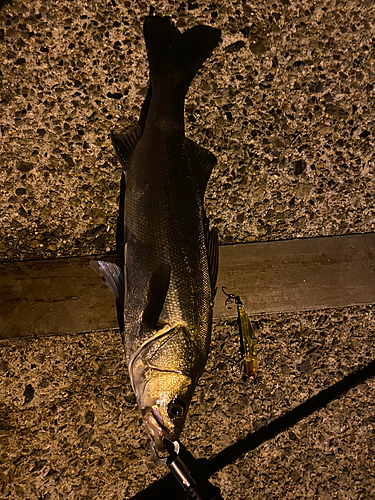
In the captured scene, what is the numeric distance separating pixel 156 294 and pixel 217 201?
1.01 metres

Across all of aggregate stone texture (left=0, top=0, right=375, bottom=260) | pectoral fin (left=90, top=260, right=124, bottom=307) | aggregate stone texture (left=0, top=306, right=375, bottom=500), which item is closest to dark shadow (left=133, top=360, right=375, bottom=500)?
aggregate stone texture (left=0, top=306, right=375, bottom=500)

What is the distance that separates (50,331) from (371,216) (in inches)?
108

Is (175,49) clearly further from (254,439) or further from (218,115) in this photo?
(254,439)

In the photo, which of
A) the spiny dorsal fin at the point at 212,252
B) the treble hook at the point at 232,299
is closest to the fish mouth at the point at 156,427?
the spiny dorsal fin at the point at 212,252

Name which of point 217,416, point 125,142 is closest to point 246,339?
point 217,416

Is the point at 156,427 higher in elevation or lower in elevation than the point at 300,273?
lower

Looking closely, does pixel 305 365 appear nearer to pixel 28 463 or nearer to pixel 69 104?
pixel 28 463

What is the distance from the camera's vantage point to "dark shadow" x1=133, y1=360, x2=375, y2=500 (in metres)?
2.37

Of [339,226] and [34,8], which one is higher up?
[34,8]

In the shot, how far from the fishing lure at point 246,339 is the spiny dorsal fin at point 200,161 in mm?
877

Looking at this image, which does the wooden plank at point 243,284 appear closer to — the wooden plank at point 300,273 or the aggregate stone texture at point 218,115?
the wooden plank at point 300,273

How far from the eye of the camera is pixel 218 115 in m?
2.47

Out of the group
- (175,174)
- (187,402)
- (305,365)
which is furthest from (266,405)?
(175,174)

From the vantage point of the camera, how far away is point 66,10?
2299 millimetres
